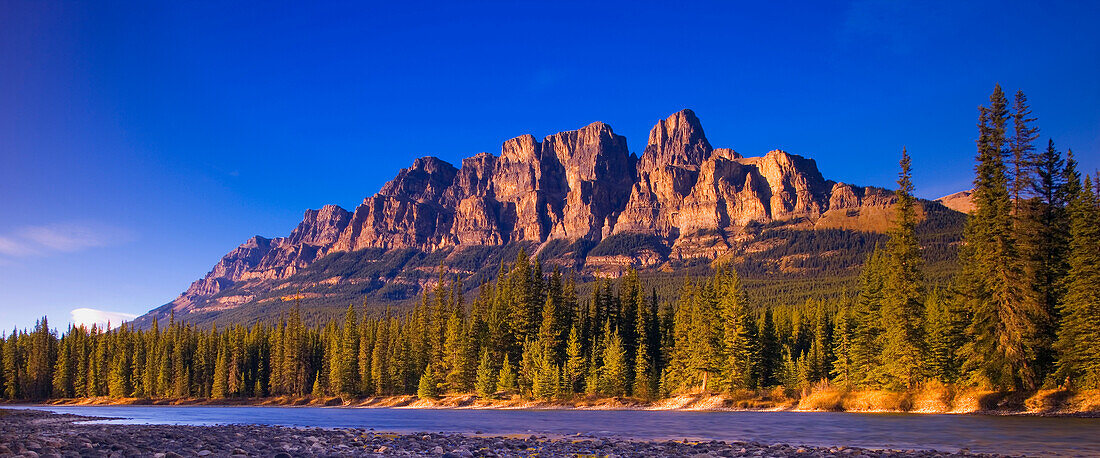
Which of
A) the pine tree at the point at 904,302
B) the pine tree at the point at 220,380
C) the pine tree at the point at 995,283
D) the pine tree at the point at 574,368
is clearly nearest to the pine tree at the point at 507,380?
the pine tree at the point at 574,368

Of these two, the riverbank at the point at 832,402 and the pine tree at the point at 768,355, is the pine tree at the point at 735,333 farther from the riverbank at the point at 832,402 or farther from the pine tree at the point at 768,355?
the pine tree at the point at 768,355

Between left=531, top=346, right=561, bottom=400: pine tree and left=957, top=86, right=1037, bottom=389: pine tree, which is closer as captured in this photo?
left=957, top=86, right=1037, bottom=389: pine tree

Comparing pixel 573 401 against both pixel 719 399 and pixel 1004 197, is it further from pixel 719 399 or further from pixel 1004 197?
pixel 1004 197

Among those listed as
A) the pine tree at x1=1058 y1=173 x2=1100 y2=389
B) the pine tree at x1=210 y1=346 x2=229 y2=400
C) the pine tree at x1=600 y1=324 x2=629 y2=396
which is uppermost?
the pine tree at x1=1058 y1=173 x2=1100 y2=389

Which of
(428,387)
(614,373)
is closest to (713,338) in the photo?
(614,373)

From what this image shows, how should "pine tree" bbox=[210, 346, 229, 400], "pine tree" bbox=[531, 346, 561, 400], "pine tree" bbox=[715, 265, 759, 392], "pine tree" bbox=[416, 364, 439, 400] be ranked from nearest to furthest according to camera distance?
"pine tree" bbox=[715, 265, 759, 392], "pine tree" bbox=[531, 346, 561, 400], "pine tree" bbox=[416, 364, 439, 400], "pine tree" bbox=[210, 346, 229, 400]

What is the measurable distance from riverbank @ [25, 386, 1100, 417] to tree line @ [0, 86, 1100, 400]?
1366mm

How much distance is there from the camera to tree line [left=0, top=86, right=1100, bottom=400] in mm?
45188

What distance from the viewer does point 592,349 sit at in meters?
81.7

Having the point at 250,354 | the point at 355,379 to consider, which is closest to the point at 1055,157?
the point at 355,379

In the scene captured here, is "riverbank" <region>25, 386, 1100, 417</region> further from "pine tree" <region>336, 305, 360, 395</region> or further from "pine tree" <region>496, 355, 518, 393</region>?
"pine tree" <region>336, 305, 360, 395</region>

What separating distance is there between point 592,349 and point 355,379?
143ft

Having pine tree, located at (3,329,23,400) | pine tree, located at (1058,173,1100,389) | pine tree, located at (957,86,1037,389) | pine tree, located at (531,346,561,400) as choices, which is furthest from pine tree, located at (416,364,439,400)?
pine tree, located at (3,329,23,400)

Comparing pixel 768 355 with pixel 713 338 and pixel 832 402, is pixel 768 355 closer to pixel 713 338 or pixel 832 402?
pixel 713 338
